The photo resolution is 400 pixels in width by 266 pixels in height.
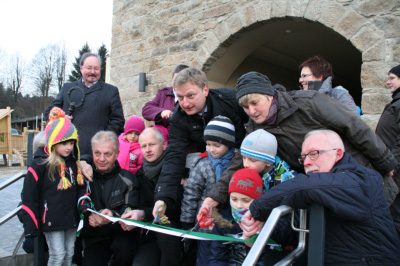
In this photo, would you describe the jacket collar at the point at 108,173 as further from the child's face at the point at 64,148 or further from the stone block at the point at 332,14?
the stone block at the point at 332,14

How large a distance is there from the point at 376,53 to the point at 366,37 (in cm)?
23

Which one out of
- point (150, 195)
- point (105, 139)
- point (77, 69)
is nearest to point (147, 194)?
point (150, 195)

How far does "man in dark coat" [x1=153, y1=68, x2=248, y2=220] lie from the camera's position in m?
2.44

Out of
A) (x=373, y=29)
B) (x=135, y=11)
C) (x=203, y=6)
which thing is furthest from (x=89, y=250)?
(x=135, y=11)

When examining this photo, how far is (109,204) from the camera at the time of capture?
2.75 metres

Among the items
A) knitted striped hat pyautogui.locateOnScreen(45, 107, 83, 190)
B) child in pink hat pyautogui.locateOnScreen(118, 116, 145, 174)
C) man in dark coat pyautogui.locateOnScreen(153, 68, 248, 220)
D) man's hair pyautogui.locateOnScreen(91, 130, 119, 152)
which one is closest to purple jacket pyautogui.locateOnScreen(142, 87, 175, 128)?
child in pink hat pyautogui.locateOnScreen(118, 116, 145, 174)

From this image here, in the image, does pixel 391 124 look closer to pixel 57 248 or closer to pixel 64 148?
pixel 64 148

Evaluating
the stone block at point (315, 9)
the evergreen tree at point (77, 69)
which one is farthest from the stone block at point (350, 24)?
the evergreen tree at point (77, 69)

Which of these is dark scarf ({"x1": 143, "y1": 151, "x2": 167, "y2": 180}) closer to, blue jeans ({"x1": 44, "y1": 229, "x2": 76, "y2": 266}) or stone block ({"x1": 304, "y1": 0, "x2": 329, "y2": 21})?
blue jeans ({"x1": 44, "y1": 229, "x2": 76, "y2": 266})

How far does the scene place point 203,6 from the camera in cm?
540

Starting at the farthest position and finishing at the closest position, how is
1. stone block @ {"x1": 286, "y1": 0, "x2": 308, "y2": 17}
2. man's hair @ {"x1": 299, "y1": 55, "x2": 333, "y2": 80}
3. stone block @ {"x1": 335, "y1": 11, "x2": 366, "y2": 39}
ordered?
stone block @ {"x1": 286, "y1": 0, "x2": 308, "y2": 17}, stone block @ {"x1": 335, "y1": 11, "x2": 366, "y2": 39}, man's hair @ {"x1": 299, "y1": 55, "x2": 333, "y2": 80}

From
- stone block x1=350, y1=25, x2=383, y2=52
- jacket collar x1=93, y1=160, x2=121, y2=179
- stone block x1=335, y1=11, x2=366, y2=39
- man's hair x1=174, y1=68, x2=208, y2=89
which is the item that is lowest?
jacket collar x1=93, y1=160, x2=121, y2=179

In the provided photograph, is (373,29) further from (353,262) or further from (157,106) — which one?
(353,262)

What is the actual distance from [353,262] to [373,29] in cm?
306
